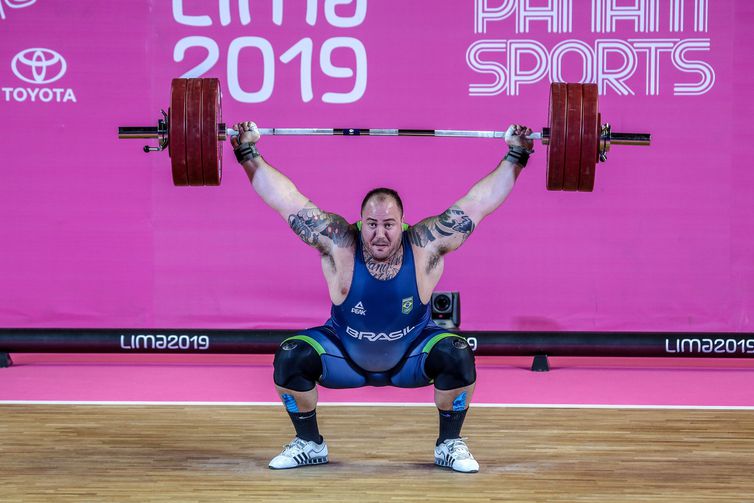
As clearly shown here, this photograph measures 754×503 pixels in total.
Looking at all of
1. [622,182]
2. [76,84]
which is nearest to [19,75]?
[76,84]

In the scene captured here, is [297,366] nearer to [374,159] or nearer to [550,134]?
[550,134]

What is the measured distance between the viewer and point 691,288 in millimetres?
5551

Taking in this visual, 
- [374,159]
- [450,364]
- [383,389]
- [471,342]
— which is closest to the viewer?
[450,364]

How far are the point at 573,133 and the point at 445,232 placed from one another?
1.76ft

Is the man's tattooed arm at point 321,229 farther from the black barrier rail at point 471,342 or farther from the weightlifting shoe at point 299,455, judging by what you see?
the black barrier rail at point 471,342

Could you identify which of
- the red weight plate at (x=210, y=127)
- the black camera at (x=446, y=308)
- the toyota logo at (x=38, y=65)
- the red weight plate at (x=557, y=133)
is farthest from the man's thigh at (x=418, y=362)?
the toyota logo at (x=38, y=65)

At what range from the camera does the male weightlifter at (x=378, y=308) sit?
3.19 metres

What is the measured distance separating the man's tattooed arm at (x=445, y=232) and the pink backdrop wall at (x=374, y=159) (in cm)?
228

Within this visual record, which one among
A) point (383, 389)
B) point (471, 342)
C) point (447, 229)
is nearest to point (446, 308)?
point (471, 342)

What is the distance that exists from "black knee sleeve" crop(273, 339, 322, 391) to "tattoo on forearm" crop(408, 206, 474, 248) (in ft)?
1.64

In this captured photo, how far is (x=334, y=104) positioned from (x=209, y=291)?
127cm

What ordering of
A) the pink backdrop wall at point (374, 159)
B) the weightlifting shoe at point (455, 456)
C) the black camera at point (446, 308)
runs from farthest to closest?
1. the pink backdrop wall at point (374, 159)
2. the black camera at point (446, 308)
3. the weightlifting shoe at point (455, 456)

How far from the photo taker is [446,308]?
16.4ft

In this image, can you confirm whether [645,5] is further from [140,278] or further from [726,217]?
[140,278]
